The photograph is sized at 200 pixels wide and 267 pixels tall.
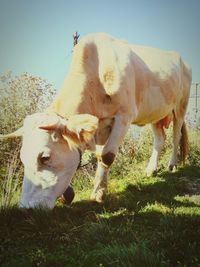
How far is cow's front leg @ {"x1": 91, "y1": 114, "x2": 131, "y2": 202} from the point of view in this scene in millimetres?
5129

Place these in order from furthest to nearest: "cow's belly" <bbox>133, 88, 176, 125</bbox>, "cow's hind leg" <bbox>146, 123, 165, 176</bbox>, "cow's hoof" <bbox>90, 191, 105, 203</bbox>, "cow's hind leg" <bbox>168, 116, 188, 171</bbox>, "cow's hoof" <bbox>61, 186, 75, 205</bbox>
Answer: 1. "cow's hind leg" <bbox>168, 116, 188, 171</bbox>
2. "cow's hind leg" <bbox>146, 123, 165, 176</bbox>
3. "cow's belly" <bbox>133, 88, 176, 125</bbox>
4. "cow's hoof" <bbox>90, 191, 105, 203</bbox>
5. "cow's hoof" <bbox>61, 186, 75, 205</bbox>

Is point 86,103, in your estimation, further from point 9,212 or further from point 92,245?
point 92,245

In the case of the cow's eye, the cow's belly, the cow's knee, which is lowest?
the cow's knee

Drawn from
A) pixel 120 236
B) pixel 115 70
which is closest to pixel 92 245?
pixel 120 236

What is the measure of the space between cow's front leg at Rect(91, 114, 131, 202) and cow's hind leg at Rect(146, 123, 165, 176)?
1990 mm

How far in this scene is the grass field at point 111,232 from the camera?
2842 mm

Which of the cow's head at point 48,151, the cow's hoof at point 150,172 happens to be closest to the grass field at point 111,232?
the cow's head at point 48,151

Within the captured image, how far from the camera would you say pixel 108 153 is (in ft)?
16.8

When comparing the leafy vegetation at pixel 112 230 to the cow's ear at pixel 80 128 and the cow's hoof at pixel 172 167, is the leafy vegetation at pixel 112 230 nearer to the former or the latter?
the cow's ear at pixel 80 128

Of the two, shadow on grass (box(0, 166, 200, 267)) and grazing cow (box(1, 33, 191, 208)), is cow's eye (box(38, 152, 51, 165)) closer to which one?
grazing cow (box(1, 33, 191, 208))

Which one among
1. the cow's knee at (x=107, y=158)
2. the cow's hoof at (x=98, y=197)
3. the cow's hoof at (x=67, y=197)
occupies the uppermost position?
the cow's knee at (x=107, y=158)

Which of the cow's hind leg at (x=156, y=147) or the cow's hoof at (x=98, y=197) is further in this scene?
the cow's hind leg at (x=156, y=147)

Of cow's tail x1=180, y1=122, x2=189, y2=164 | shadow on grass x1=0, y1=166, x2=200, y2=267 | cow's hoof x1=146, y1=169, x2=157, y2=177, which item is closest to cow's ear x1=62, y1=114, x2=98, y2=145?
shadow on grass x1=0, y1=166, x2=200, y2=267

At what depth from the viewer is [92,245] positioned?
11.0 ft
